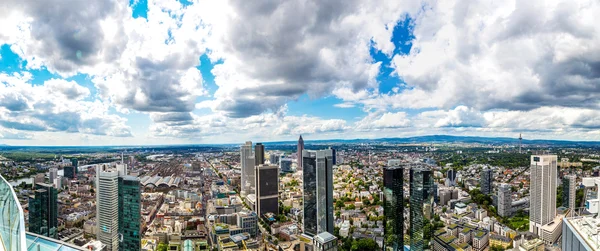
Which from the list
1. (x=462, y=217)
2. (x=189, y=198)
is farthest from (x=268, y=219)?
(x=462, y=217)

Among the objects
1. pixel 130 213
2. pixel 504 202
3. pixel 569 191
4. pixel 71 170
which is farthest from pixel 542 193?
pixel 71 170

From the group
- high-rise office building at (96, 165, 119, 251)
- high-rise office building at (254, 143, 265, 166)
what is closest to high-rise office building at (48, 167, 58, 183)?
high-rise office building at (96, 165, 119, 251)

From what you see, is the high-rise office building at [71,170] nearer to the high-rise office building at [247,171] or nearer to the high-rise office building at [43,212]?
the high-rise office building at [43,212]

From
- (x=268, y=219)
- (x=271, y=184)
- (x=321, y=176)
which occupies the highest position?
(x=321, y=176)

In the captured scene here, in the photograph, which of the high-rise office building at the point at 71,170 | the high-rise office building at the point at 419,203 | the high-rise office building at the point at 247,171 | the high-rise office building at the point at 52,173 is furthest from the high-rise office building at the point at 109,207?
the high-rise office building at the point at 71,170

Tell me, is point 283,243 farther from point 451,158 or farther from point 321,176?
point 451,158

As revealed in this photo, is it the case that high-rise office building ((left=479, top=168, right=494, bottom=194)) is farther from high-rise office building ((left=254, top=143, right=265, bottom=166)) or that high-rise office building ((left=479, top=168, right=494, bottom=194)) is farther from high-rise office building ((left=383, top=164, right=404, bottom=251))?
high-rise office building ((left=254, top=143, right=265, bottom=166))

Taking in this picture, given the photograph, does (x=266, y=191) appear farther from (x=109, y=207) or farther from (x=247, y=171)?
(x=109, y=207)
